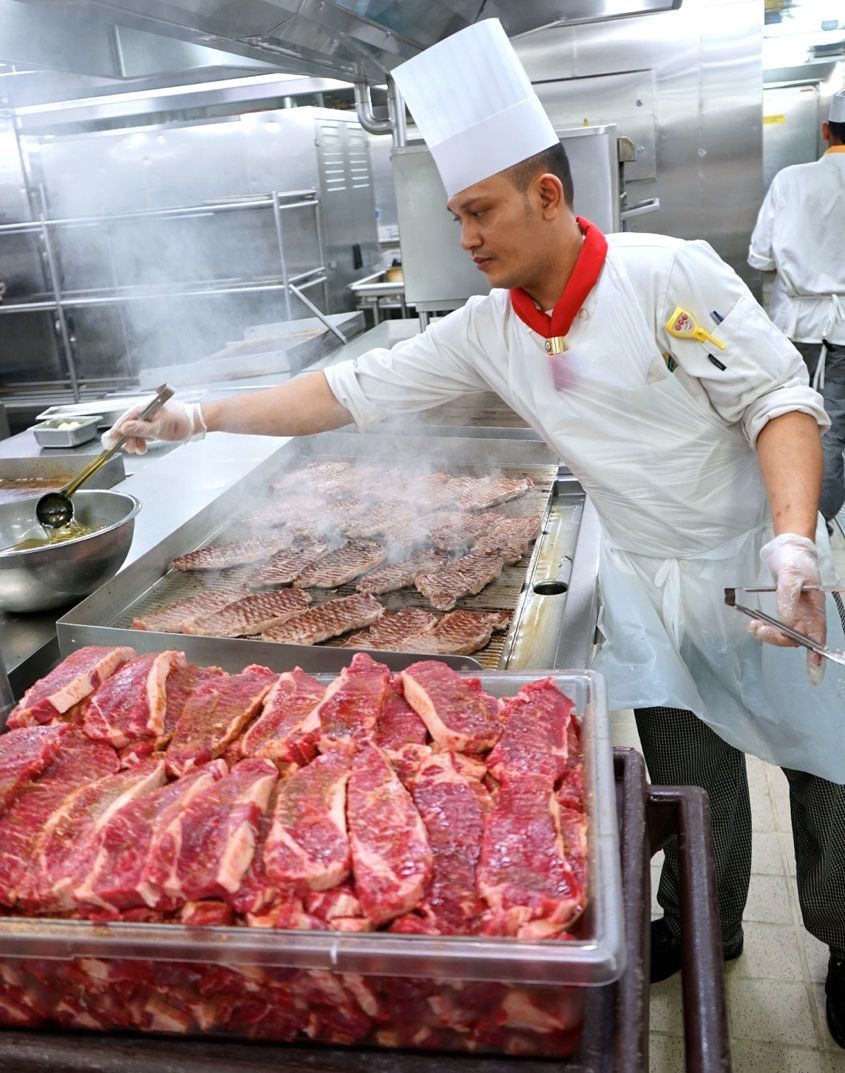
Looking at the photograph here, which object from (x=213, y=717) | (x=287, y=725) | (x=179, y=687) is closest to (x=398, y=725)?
(x=287, y=725)

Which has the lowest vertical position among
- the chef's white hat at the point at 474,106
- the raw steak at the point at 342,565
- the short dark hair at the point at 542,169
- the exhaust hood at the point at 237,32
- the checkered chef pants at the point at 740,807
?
the checkered chef pants at the point at 740,807

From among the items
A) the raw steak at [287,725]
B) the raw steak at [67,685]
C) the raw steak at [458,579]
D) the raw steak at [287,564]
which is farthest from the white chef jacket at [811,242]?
the raw steak at [67,685]

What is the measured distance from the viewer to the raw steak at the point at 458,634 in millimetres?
2209

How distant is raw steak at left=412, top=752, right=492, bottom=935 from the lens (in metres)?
1.14

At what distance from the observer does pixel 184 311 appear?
7.08m

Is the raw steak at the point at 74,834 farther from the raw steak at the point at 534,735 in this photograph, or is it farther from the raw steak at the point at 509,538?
the raw steak at the point at 509,538

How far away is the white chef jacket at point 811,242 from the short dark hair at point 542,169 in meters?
4.30

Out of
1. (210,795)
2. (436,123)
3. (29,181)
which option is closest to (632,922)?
(210,795)

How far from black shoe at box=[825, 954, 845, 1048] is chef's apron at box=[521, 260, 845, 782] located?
27.9 inches

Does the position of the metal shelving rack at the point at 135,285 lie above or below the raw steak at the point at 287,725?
above

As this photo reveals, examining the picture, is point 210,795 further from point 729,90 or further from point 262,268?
point 729,90

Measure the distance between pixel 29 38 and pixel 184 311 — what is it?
188 inches

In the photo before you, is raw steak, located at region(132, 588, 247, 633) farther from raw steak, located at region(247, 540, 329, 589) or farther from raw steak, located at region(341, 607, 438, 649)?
raw steak, located at region(341, 607, 438, 649)

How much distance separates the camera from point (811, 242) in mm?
5883
